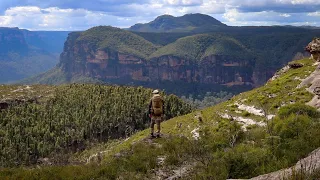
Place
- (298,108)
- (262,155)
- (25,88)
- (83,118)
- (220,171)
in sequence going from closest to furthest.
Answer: (220,171) < (262,155) < (298,108) < (83,118) < (25,88)

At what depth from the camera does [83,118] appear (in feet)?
263

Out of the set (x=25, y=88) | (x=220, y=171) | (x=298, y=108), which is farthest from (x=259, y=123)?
(x=25, y=88)

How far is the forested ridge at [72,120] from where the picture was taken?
66.6 meters

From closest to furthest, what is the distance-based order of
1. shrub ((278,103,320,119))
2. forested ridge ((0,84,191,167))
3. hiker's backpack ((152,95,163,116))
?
shrub ((278,103,320,119)) < hiker's backpack ((152,95,163,116)) < forested ridge ((0,84,191,167))

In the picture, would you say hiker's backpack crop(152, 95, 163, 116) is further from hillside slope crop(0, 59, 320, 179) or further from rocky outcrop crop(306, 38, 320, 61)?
rocky outcrop crop(306, 38, 320, 61)

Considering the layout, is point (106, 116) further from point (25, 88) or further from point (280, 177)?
point (280, 177)

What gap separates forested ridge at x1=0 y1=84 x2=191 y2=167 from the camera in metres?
66.6

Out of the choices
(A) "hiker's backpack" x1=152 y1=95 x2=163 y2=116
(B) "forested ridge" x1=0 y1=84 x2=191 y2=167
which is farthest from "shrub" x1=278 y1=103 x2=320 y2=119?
(B) "forested ridge" x1=0 y1=84 x2=191 y2=167

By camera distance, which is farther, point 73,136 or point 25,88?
point 25,88

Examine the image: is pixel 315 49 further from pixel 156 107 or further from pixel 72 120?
pixel 72 120

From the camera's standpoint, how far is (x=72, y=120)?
8006 centimetres

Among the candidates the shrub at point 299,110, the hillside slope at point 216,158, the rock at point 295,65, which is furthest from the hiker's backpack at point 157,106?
the rock at point 295,65

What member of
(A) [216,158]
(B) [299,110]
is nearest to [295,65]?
(B) [299,110]

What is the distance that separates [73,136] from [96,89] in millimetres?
25251
